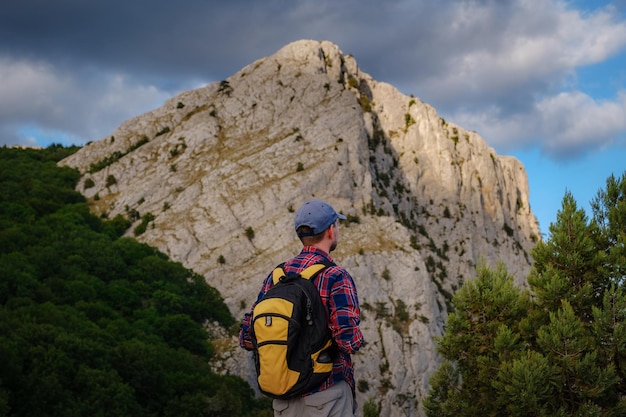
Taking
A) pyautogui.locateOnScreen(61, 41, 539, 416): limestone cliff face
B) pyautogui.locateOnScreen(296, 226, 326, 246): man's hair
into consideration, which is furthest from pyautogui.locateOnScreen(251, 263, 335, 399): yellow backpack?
pyautogui.locateOnScreen(61, 41, 539, 416): limestone cliff face

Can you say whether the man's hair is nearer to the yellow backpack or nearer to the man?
the man

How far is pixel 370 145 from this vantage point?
63.5 meters

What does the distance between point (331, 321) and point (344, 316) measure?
0.15 metres

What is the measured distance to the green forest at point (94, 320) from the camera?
29422mm

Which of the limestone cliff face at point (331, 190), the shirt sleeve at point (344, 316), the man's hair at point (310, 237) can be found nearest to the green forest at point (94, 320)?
the limestone cliff face at point (331, 190)

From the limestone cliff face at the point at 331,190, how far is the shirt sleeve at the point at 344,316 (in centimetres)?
3603

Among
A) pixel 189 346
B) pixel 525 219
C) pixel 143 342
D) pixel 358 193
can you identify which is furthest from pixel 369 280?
pixel 525 219

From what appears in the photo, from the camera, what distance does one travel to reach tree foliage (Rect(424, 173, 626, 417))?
1761 cm

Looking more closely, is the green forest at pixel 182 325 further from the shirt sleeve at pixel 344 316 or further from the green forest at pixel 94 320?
the shirt sleeve at pixel 344 316

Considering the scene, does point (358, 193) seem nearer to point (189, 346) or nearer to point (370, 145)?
point (370, 145)

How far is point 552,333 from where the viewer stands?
18109 mm

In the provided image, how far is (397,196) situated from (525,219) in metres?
21.8

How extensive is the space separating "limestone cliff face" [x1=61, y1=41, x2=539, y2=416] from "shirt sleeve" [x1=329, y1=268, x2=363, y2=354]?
36034 mm

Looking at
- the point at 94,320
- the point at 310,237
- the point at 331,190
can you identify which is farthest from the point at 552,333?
the point at 331,190
